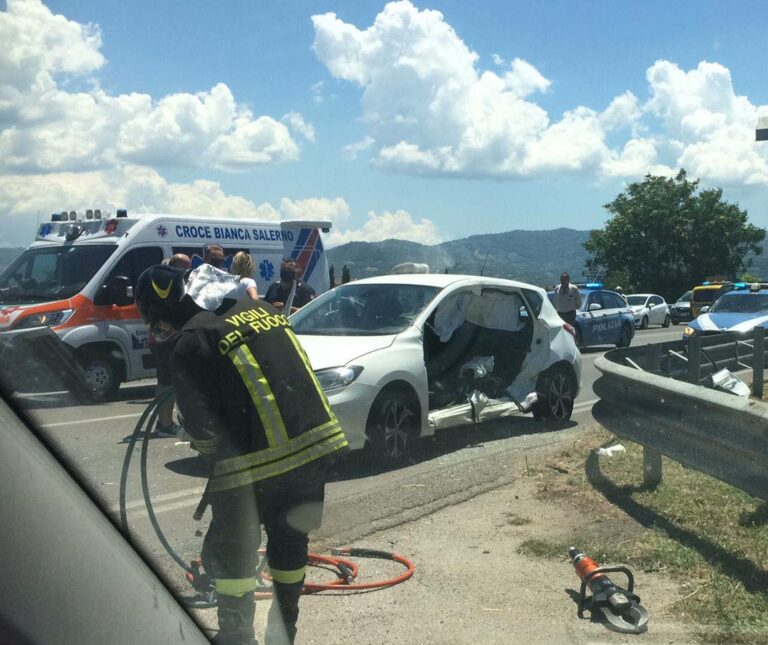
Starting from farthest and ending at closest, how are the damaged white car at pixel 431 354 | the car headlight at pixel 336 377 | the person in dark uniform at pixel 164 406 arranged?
the damaged white car at pixel 431 354, the car headlight at pixel 336 377, the person in dark uniform at pixel 164 406

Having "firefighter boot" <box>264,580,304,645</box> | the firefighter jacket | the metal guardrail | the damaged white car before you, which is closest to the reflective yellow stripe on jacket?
the firefighter jacket

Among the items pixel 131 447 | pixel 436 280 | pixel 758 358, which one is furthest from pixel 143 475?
pixel 758 358

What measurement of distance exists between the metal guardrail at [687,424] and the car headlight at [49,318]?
614 cm

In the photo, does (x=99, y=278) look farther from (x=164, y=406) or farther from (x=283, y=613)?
Answer: (x=283, y=613)

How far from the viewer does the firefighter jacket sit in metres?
3.14

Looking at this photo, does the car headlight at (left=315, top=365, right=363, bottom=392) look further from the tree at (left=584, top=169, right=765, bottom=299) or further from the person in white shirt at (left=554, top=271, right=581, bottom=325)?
the tree at (left=584, top=169, right=765, bottom=299)

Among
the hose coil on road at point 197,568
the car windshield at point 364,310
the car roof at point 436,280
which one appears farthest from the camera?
the car roof at point 436,280

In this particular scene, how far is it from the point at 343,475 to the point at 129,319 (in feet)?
17.4

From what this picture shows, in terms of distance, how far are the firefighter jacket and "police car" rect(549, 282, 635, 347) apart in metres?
16.0

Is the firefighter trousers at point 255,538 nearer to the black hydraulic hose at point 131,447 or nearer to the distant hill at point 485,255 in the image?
the black hydraulic hose at point 131,447

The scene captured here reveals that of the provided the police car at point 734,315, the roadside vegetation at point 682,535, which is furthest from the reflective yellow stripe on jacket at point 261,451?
the police car at point 734,315

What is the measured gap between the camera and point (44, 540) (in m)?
2.27

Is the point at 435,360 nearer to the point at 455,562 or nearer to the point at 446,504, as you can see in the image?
the point at 446,504

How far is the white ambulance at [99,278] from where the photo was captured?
11.0 m
